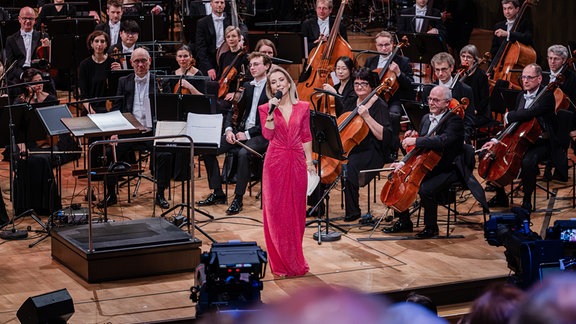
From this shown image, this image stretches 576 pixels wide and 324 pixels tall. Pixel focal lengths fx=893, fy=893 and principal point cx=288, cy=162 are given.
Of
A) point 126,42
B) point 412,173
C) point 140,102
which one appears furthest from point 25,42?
point 412,173

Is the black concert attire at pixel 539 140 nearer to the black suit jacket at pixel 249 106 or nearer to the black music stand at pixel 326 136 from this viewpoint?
the black music stand at pixel 326 136

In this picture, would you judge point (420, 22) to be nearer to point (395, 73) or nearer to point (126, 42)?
point (395, 73)

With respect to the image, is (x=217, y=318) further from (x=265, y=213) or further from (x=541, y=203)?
(x=541, y=203)

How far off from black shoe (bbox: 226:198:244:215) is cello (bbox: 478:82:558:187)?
80.4 inches

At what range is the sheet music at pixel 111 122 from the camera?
6578 millimetres

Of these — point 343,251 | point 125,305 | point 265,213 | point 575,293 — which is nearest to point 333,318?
point 575,293

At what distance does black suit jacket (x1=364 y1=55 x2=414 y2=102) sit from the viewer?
8188 millimetres

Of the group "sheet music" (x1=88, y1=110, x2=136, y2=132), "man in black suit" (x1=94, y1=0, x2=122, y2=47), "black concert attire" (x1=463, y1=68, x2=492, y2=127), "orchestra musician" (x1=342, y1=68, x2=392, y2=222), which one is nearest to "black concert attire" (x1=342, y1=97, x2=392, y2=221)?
"orchestra musician" (x1=342, y1=68, x2=392, y2=222)

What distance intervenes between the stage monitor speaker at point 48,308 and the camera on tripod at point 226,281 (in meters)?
0.60

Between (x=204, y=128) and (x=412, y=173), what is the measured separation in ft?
5.28

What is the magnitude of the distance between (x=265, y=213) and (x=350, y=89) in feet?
5.81

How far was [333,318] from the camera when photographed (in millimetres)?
1002

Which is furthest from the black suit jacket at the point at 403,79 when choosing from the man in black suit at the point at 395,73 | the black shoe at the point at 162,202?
the black shoe at the point at 162,202

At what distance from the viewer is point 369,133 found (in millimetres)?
7086
